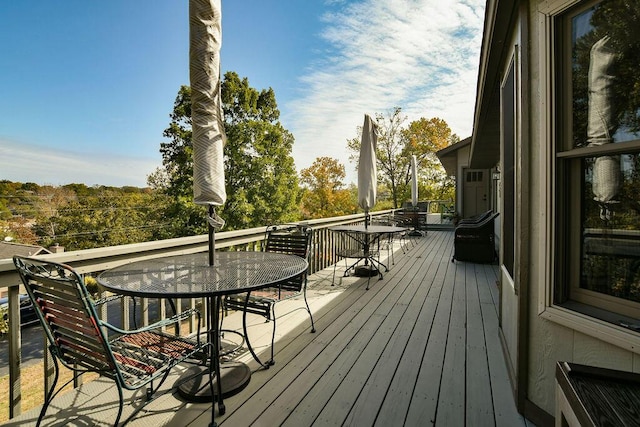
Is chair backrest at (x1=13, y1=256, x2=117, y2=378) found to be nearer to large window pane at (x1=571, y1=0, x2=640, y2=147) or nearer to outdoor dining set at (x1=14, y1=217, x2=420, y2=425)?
outdoor dining set at (x1=14, y1=217, x2=420, y2=425)

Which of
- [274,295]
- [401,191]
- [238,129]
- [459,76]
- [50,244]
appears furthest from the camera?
[50,244]

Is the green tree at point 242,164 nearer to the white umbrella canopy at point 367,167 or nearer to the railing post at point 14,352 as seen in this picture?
the white umbrella canopy at point 367,167

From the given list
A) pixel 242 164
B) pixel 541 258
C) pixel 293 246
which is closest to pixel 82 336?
pixel 293 246

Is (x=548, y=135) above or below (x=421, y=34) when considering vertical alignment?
below

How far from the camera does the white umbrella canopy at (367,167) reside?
538cm

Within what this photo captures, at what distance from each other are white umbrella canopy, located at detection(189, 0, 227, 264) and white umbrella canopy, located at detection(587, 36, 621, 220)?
6.61ft

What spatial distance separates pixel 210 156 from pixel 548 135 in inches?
75.8

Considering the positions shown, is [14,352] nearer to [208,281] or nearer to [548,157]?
[208,281]

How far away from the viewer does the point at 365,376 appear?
Answer: 90.4 inches

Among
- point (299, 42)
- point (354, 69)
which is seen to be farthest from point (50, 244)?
point (354, 69)

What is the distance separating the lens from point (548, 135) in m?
1.67

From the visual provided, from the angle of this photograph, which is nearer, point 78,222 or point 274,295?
point 274,295

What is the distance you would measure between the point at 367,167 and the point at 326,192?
74.9 feet

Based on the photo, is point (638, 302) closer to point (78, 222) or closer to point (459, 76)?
point (459, 76)
